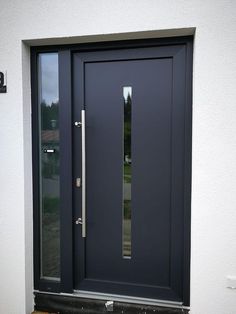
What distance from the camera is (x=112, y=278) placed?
2295 mm

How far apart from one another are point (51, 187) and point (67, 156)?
316 millimetres

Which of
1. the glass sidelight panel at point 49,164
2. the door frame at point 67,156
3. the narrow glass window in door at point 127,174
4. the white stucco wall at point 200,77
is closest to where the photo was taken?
the white stucco wall at point 200,77

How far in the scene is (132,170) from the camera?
222cm

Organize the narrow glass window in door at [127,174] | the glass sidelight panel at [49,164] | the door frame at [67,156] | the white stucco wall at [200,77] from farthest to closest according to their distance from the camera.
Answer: the glass sidelight panel at [49,164], the narrow glass window in door at [127,174], the door frame at [67,156], the white stucco wall at [200,77]

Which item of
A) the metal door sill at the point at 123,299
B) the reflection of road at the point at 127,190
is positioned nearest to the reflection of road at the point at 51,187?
the reflection of road at the point at 127,190

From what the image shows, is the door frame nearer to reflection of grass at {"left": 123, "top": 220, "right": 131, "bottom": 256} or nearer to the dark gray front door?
the dark gray front door

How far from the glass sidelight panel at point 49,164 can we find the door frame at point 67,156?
4 centimetres

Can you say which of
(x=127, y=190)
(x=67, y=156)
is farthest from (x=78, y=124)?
(x=127, y=190)

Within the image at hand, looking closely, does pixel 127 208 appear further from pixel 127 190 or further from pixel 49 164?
pixel 49 164

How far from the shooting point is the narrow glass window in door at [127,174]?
7.25ft

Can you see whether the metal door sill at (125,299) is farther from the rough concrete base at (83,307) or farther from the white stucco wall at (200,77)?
the white stucco wall at (200,77)

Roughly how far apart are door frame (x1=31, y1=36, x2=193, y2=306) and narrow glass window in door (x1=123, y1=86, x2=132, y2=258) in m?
0.42

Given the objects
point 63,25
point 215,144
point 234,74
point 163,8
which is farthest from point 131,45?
point 215,144

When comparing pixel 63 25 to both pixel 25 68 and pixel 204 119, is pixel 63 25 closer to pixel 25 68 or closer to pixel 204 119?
pixel 25 68
